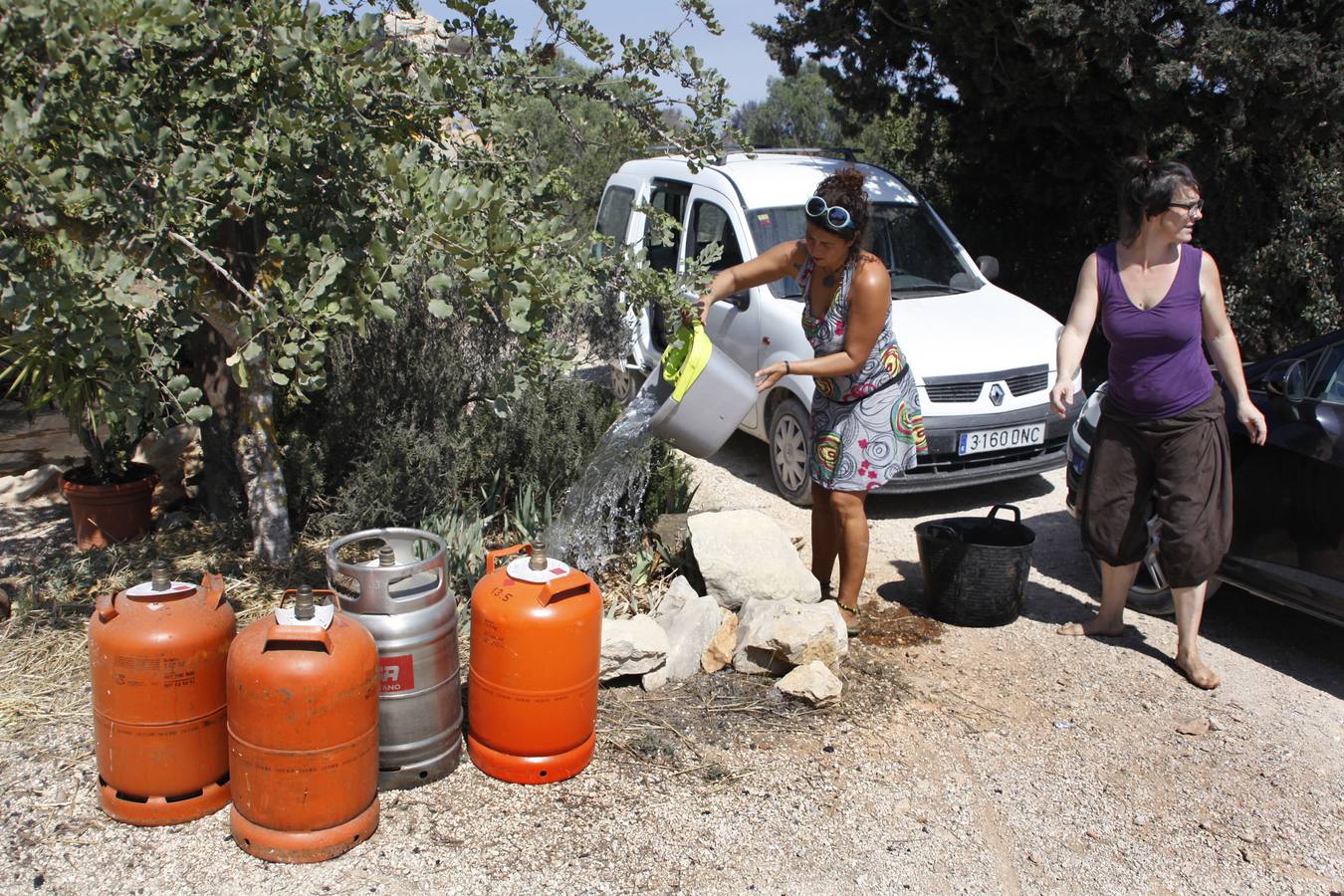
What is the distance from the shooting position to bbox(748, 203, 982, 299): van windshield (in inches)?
290

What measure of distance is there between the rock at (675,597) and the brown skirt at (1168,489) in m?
1.77

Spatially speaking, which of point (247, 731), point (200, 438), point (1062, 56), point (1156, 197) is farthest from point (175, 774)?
point (1062, 56)

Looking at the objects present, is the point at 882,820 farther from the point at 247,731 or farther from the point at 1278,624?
the point at 1278,624

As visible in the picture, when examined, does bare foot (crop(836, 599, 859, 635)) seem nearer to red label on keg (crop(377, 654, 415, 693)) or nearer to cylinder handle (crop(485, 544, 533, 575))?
cylinder handle (crop(485, 544, 533, 575))

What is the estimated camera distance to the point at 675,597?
4797 mm

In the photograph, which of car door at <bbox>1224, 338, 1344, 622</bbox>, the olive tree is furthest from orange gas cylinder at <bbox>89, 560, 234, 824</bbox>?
car door at <bbox>1224, 338, 1344, 622</bbox>

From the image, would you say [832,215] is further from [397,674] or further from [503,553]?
[397,674]

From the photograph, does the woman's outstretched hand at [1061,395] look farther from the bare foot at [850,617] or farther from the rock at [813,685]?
the rock at [813,685]

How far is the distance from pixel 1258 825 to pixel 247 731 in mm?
3297

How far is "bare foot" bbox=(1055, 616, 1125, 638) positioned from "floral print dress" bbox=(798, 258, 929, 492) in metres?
1.20

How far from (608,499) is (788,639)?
1.37 metres

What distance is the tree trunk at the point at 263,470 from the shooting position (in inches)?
197

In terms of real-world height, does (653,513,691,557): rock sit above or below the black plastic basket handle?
below

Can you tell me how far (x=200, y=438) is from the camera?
5.65 m
